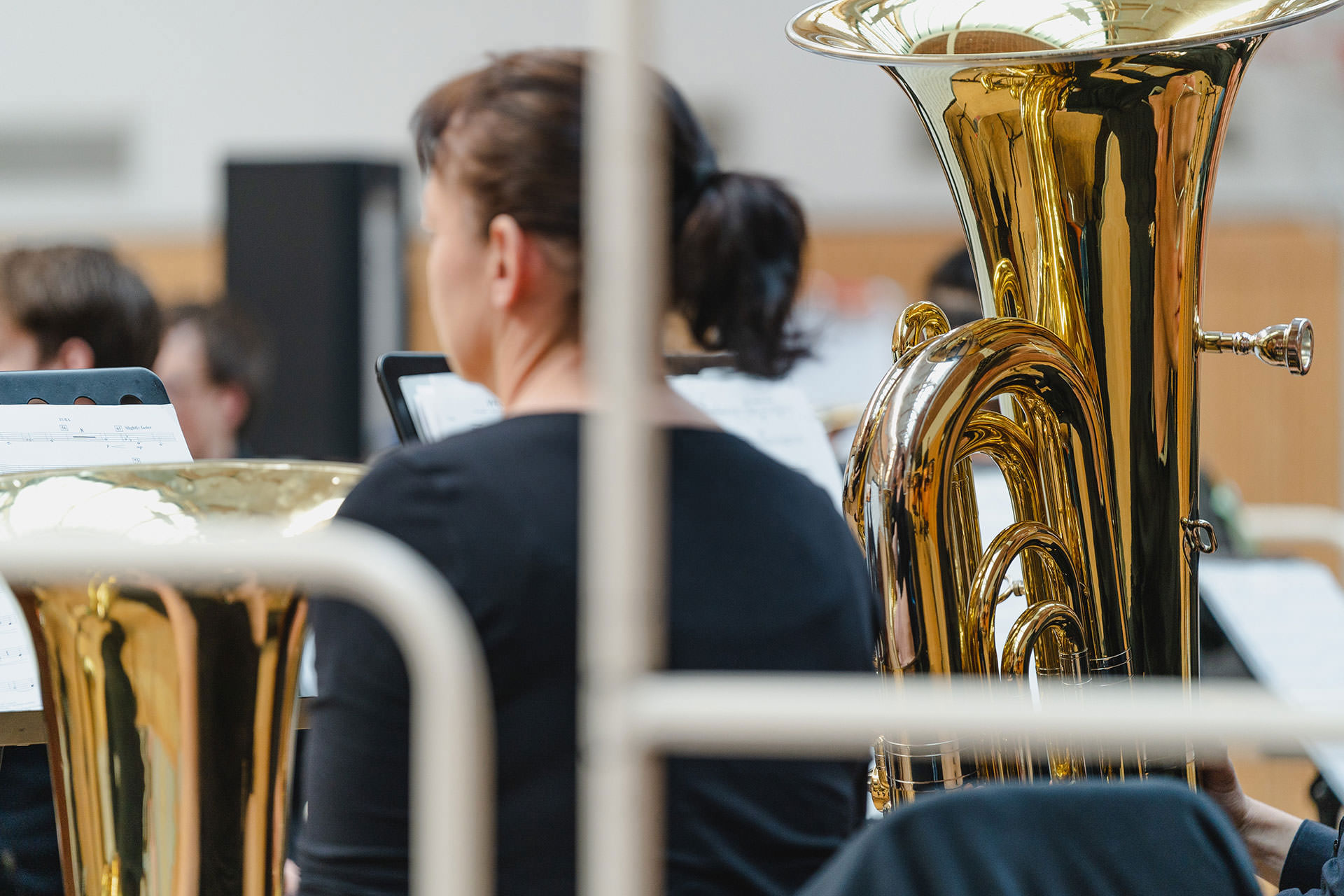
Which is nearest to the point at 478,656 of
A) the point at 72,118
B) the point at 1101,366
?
the point at 1101,366

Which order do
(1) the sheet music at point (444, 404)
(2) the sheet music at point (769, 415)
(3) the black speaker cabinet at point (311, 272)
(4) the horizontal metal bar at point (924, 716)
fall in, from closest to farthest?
(4) the horizontal metal bar at point (924, 716)
(1) the sheet music at point (444, 404)
(2) the sheet music at point (769, 415)
(3) the black speaker cabinet at point (311, 272)

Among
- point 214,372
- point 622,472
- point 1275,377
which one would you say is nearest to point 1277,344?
point 622,472

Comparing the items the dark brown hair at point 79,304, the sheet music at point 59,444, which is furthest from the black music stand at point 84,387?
the dark brown hair at point 79,304

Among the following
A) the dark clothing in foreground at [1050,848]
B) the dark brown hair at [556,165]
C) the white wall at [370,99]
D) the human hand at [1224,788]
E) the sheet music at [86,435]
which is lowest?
the human hand at [1224,788]

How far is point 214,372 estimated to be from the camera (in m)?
2.84

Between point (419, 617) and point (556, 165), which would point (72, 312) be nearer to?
point (556, 165)

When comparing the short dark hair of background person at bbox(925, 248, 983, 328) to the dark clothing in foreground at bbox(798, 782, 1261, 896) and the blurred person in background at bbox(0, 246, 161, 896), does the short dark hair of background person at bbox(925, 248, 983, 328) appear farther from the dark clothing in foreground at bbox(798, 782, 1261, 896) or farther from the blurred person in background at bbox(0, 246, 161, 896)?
the dark clothing in foreground at bbox(798, 782, 1261, 896)

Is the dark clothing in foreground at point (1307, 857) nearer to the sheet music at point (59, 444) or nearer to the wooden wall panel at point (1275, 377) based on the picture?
the sheet music at point (59, 444)

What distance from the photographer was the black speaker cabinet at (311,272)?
3.67m

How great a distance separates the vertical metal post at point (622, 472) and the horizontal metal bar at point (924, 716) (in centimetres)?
1

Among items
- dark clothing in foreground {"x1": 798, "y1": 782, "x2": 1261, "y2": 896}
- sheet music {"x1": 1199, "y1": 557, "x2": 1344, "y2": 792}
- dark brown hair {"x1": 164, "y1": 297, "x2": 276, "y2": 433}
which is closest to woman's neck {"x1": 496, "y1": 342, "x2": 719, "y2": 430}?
dark clothing in foreground {"x1": 798, "y1": 782, "x2": 1261, "y2": 896}

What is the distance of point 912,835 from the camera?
2.03 feet

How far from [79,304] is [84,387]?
0.77 metres

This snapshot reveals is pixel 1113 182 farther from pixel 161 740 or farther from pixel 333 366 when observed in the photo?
pixel 333 366
